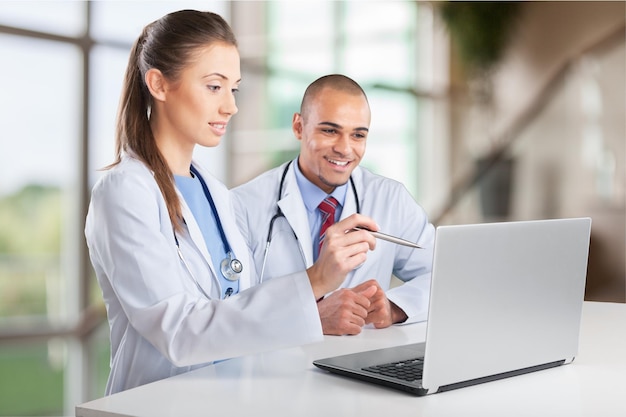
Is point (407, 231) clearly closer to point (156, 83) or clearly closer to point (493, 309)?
point (156, 83)

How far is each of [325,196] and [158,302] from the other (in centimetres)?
108

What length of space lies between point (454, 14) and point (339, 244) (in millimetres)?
6077

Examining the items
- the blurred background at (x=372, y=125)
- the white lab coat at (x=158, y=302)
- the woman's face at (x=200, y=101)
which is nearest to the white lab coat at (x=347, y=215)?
the woman's face at (x=200, y=101)

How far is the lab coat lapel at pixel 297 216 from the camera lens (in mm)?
2428

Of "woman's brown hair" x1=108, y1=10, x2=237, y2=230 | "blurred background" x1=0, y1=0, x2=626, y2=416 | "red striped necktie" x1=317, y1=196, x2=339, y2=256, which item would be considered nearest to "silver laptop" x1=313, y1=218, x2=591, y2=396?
"woman's brown hair" x1=108, y1=10, x2=237, y2=230

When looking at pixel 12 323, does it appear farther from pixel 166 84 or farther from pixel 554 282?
pixel 554 282

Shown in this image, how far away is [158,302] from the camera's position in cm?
154

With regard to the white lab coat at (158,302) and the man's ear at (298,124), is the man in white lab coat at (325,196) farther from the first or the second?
the white lab coat at (158,302)

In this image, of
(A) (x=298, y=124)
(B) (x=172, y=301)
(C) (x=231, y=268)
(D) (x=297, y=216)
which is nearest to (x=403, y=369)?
(B) (x=172, y=301)

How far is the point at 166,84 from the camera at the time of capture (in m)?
1.82

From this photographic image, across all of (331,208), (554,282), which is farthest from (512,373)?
(331,208)

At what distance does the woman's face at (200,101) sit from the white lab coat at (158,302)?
16cm

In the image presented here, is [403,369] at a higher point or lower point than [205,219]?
lower

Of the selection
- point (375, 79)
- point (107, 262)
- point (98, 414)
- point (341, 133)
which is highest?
point (375, 79)
